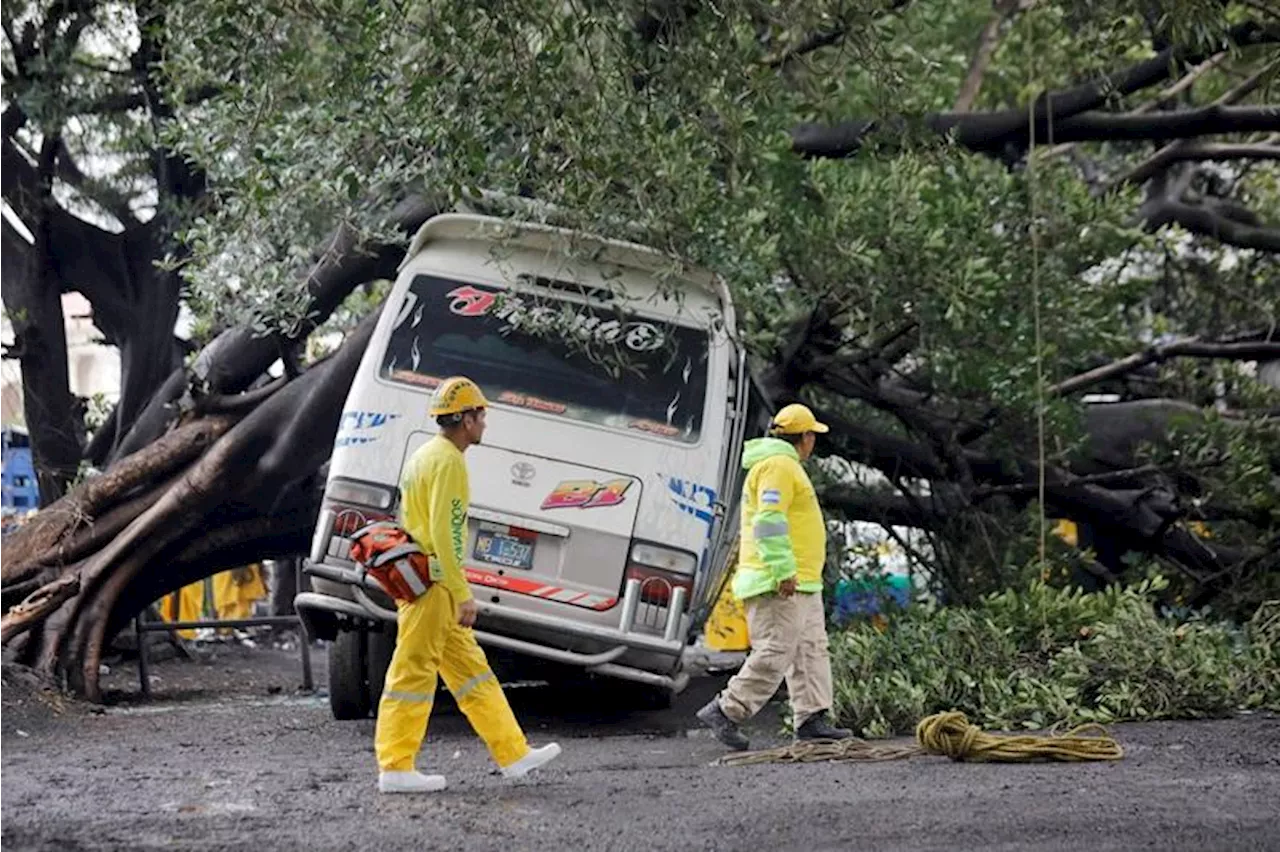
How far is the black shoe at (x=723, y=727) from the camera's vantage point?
10.4m

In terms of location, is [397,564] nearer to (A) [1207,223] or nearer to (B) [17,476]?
(A) [1207,223]

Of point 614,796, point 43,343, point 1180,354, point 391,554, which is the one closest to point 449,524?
point 391,554

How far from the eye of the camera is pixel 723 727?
1040 centimetres

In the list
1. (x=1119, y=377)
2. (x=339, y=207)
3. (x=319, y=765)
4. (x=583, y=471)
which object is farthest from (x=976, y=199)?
(x=319, y=765)

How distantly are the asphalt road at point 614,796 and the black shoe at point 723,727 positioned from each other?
19 centimetres

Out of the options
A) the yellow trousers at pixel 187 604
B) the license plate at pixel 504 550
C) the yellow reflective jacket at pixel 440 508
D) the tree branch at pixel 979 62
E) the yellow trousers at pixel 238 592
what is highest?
the tree branch at pixel 979 62

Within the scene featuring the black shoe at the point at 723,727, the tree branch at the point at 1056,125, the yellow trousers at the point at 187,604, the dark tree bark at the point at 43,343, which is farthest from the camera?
the yellow trousers at the point at 187,604

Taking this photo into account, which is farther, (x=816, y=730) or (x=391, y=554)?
(x=816, y=730)

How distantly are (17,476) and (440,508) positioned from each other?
15625 millimetres

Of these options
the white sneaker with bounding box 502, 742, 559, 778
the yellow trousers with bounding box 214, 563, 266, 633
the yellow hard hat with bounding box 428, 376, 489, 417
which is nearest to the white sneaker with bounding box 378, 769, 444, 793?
the white sneaker with bounding box 502, 742, 559, 778

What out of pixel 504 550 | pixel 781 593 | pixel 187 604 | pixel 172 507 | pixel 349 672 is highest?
pixel 187 604

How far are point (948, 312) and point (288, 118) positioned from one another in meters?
4.97

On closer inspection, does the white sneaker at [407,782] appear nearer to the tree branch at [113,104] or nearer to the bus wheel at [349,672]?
the bus wheel at [349,672]

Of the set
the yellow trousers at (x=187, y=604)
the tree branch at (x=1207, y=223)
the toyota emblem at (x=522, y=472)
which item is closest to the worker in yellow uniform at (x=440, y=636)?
the toyota emblem at (x=522, y=472)
